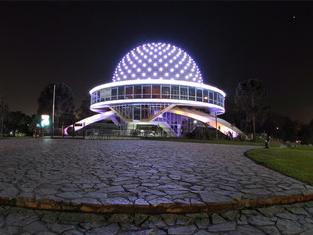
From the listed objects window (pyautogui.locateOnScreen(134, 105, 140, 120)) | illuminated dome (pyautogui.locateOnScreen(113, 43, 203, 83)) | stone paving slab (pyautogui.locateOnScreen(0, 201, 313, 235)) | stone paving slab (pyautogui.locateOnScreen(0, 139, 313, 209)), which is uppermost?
illuminated dome (pyautogui.locateOnScreen(113, 43, 203, 83))

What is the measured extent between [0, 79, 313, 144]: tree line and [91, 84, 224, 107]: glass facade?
260 inches

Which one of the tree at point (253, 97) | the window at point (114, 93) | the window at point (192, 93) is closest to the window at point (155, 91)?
the window at point (192, 93)

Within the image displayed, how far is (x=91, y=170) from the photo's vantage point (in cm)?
721

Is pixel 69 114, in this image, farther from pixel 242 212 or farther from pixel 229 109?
pixel 242 212

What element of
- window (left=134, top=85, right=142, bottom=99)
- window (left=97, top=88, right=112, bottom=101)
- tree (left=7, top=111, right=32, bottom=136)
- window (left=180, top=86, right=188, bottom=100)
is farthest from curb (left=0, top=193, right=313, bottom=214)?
tree (left=7, top=111, right=32, bottom=136)

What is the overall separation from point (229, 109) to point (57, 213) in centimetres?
7550

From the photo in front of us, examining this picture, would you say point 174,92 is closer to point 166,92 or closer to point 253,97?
point 166,92

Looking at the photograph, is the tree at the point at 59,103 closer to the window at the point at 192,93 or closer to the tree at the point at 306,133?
the window at the point at 192,93

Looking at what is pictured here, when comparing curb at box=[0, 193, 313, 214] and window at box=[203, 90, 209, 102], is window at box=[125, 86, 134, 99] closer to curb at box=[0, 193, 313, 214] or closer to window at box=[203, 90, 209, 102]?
window at box=[203, 90, 209, 102]

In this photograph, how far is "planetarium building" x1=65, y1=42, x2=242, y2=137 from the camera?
56906 millimetres

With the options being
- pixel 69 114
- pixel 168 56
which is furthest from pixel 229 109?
→ pixel 69 114

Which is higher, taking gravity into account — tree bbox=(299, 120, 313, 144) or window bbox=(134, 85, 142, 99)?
window bbox=(134, 85, 142, 99)

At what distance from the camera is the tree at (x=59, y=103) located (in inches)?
2557

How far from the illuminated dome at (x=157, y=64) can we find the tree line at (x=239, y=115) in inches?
493
